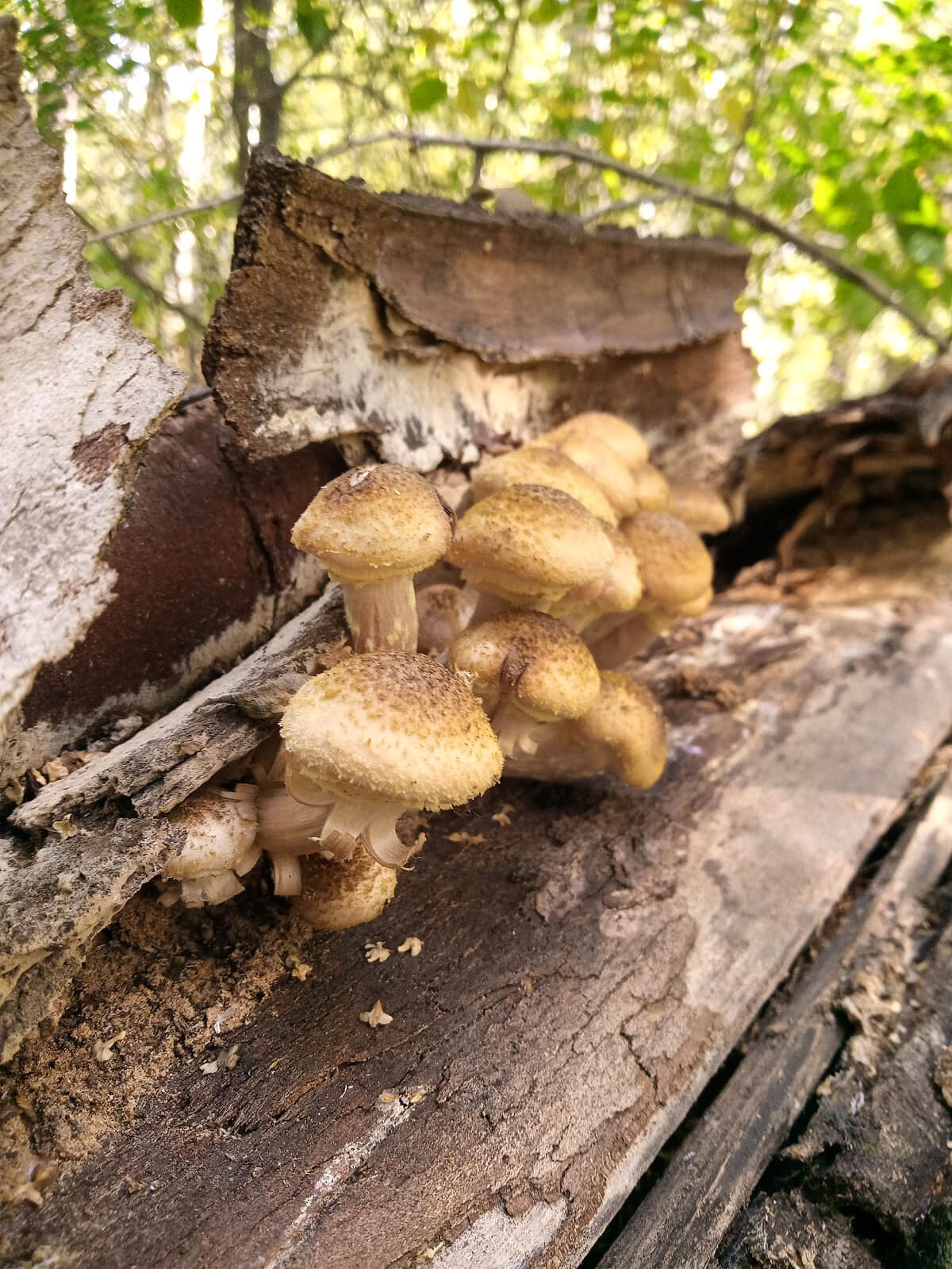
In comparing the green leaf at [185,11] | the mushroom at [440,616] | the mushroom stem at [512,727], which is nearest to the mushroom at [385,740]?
the mushroom stem at [512,727]

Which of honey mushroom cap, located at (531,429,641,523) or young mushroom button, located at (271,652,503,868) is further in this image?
honey mushroom cap, located at (531,429,641,523)

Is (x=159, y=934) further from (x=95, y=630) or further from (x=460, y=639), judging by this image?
(x=460, y=639)

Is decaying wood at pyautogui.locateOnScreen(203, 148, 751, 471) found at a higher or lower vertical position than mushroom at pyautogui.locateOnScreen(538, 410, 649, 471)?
higher

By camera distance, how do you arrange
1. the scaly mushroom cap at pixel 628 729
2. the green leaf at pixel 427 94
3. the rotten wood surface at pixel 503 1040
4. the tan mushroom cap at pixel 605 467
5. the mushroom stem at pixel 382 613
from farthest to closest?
1. the green leaf at pixel 427 94
2. the tan mushroom cap at pixel 605 467
3. the scaly mushroom cap at pixel 628 729
4. the mushroom stem at pixel 382 613
5. the rotten wood surface at pixel 503 1040

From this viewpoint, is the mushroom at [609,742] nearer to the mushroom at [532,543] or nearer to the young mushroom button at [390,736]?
the mushroom at [532,543]

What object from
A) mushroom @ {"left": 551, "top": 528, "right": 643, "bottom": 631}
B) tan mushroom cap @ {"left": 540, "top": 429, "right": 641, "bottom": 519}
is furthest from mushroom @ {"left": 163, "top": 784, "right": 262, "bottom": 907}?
tan mushroom cap @ {"left": 540, "top": 429, "right": 641, "bottom": 519}

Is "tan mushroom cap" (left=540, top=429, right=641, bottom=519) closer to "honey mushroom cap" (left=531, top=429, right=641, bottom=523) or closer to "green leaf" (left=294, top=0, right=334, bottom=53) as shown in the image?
"honey mushroom cap" (left=531, top=429, right=641, bottom=523)
